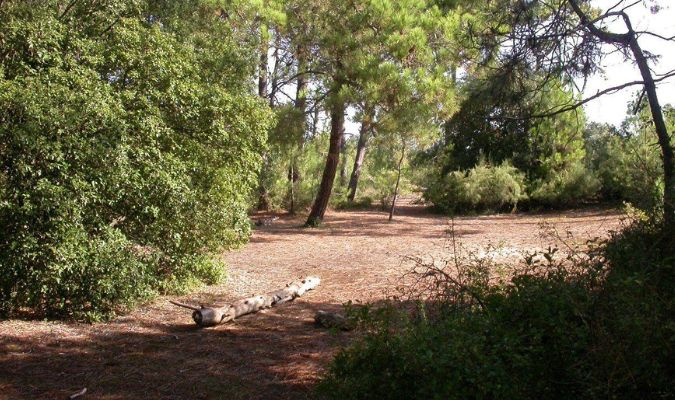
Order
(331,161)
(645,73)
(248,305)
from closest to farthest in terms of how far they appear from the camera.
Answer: (645,73) → (248,305) → (331,161)

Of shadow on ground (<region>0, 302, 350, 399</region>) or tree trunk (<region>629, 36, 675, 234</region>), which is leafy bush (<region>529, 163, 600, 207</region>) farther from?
shadow on ground (<region>0, 302, 350, 399</region>)

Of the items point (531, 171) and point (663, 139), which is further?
point (531, 171)

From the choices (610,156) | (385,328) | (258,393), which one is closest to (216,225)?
(258,393)

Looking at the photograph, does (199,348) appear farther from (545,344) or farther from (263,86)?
(263,86)

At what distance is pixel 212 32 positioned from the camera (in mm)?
11344

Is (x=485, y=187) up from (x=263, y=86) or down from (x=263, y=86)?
down

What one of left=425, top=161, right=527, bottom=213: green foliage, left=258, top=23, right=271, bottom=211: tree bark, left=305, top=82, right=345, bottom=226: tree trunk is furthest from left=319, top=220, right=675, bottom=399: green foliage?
left=425, top=161, right=527, bottom=213: green foliage

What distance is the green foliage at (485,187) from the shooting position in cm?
2169

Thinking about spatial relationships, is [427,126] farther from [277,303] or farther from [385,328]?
[385,328]

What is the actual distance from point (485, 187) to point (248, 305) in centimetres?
1573

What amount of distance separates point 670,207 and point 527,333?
149 centimetres

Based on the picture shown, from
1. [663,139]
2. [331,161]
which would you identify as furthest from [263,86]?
[663,139]

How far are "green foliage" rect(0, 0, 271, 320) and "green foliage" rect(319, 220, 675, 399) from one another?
12.9 feet

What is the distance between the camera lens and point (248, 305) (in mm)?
7844
